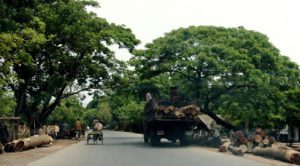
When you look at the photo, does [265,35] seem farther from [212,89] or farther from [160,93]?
[160,93]

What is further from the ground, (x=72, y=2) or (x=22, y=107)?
(x=72, y=2)

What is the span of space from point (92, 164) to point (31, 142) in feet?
35.5

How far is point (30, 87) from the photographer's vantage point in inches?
1362

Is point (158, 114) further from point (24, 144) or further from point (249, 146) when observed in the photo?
point (24, 144)

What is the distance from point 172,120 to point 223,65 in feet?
17.4

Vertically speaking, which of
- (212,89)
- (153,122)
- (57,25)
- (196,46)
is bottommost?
(153,122)

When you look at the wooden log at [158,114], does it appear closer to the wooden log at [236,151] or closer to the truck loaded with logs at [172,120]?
the truck loaded with logs at [172,120]

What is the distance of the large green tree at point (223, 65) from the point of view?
26.7 metres

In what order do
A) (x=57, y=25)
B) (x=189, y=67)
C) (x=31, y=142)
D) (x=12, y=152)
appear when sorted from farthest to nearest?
(x=57, y=25) < (x=189, y=67) < (x=31, y=142) < (x=12, y=152)

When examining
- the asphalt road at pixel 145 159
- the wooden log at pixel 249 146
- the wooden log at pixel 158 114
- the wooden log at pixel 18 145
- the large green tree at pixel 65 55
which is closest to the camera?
the asphalt road at pixel 145 159

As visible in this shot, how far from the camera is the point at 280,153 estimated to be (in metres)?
17.9

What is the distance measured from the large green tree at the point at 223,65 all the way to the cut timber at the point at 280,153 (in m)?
6.66

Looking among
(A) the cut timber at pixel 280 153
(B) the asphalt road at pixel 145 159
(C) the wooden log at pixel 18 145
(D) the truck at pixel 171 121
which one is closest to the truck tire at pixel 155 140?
(D) the truck at pixel 171 121

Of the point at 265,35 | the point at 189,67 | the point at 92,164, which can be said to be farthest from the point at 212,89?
the point at 92,164
